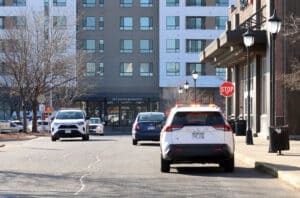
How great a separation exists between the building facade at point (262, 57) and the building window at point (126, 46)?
4667cm

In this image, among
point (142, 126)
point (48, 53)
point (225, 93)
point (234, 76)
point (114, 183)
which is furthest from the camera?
point (48, 53)

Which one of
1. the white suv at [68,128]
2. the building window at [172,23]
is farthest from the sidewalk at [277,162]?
the building window at [172,23]

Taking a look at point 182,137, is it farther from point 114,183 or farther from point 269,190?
point 269,190

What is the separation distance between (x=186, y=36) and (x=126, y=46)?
823 cm

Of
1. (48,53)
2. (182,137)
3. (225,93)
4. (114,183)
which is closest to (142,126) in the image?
(225,93)

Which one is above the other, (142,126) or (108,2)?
(108,2)

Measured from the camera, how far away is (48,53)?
5466cm

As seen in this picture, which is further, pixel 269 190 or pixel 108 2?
pixel 108 2

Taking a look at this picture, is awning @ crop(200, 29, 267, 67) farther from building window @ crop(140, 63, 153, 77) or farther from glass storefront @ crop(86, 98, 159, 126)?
building window @ crop(140, 63, 153, 77)

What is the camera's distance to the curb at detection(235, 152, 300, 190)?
48.1 feet

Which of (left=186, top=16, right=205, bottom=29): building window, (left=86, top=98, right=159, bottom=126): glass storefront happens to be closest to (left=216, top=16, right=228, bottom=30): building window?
(left=186, top=16, right=205, bottom=29): building window

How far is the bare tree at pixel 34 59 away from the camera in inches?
2104

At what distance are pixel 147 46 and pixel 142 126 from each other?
61890mm

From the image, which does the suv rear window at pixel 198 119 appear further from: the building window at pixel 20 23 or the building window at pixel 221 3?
the building window at pixel 221 3
